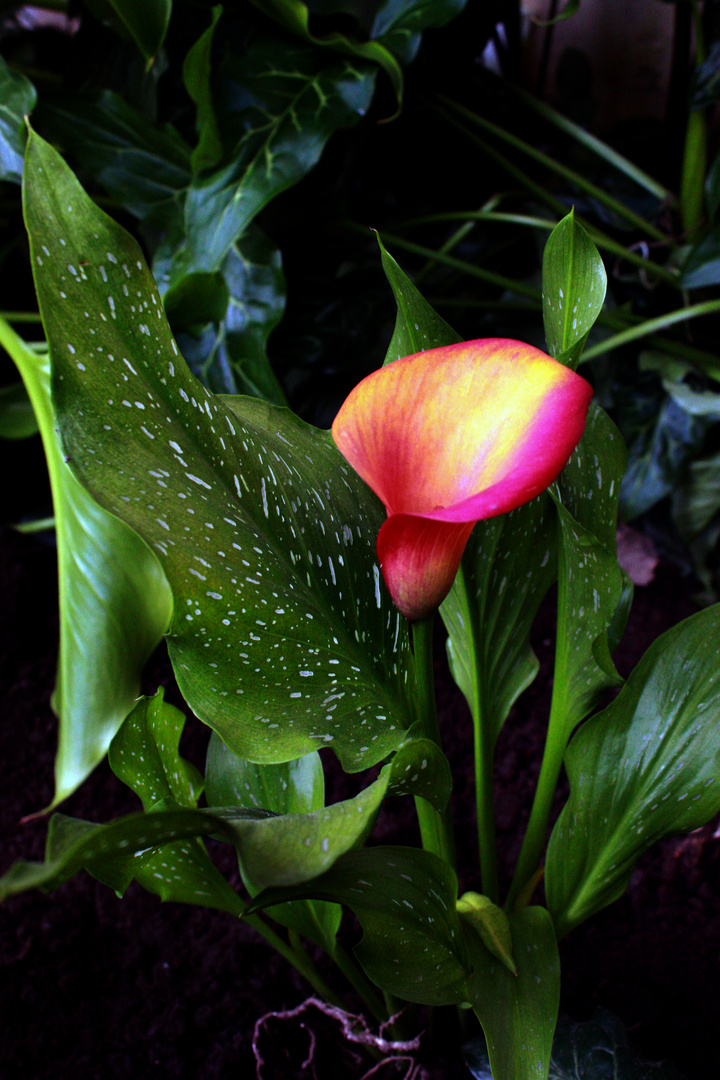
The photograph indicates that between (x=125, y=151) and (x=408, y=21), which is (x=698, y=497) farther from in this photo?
(x=125, y=151)

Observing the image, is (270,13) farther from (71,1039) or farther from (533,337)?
(71,1039)

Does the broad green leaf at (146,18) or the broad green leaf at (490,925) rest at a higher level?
the broad green leaf at (146,18)

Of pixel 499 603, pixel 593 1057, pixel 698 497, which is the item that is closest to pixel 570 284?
pixel 499 603

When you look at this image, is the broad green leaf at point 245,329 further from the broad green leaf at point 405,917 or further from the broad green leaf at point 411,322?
the broad green leaf at point 405,917

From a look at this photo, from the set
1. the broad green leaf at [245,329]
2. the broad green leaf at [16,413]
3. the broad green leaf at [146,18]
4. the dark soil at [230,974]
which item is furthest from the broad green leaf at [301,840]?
the broad green leaf at [16,413]

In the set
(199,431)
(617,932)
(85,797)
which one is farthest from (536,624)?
(199,431)

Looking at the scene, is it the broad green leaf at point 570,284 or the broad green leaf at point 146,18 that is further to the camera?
the broad green leaf at point 146,18
